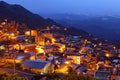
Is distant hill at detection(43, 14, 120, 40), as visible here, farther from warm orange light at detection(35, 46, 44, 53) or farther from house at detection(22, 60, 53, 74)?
house at detection(22, 60, 53, 74)

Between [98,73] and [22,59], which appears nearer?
[98,73]

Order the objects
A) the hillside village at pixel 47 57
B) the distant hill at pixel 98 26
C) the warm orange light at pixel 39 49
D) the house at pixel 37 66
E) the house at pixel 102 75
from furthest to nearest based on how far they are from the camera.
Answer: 1. the distant hill at pixel 98 26
2. the warm orange light at pixel 39 49
3. the hillside village at pixel 47 57
4. the house at pixel 37 66
5. the house at pixel 102 75

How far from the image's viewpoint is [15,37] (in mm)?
38062

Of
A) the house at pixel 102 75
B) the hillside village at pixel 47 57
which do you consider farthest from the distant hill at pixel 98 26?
the house at pixel 102 75

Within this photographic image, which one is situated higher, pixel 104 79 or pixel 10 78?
pixel 10 78

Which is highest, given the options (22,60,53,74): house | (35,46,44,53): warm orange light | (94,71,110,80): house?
(35,46,44,53): warm orange light

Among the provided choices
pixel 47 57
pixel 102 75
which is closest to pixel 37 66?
pixel 102 75

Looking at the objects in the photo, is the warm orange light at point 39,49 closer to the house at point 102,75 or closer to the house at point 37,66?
the house at point 37,66

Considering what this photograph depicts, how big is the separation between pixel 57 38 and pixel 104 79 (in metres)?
21.8

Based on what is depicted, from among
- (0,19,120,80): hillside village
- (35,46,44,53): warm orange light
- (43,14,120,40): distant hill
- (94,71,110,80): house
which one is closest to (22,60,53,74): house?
(0,19,120,80): hillside village

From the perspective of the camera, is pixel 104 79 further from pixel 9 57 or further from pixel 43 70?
pixel 9 57

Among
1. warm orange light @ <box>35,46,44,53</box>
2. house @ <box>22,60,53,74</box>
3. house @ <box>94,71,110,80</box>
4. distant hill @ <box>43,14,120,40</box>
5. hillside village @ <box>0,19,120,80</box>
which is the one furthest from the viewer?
distant hill @ <box>43,14,120,40</box>

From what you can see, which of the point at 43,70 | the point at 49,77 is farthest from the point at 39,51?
the point at 49,77

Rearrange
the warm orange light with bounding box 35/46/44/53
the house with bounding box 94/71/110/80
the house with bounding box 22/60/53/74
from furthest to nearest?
1. the warm orange light with bounding box 35/46/44/53
2. the house with bounding box 22/60/53/74
3. the house with bounding box 94/71/110/80
